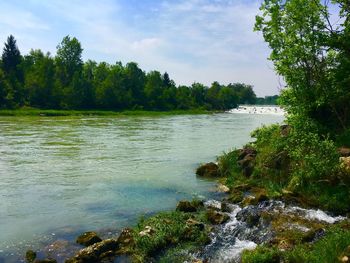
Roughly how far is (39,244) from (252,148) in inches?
789

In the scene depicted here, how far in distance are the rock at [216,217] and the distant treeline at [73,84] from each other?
106639mm

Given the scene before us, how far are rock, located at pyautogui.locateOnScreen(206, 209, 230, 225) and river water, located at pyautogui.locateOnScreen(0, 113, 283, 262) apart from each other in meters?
3.59

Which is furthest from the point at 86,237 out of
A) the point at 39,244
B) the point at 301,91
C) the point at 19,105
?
the point at 19,105

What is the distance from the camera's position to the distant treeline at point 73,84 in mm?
124938

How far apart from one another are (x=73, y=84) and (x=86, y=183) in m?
111

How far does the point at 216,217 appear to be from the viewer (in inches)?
752

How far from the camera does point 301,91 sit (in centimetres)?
2577

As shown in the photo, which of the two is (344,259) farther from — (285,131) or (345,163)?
(285,131)

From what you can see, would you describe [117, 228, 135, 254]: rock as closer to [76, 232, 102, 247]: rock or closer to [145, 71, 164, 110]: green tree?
[76, 232, 102, 247]: rock

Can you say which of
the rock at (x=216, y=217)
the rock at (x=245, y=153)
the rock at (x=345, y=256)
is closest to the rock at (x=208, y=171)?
the rock at (x=245, y=153)

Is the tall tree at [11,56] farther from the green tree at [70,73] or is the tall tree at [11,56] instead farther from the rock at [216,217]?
the rock at [216,217]

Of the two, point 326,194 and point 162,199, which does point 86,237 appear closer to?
point 162,199

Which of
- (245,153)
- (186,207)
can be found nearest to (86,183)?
(186,207)

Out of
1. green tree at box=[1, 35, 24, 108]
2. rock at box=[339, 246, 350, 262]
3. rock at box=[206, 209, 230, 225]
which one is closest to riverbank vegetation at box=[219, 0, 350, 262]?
rock at box=[206, 209, 230, 225]
